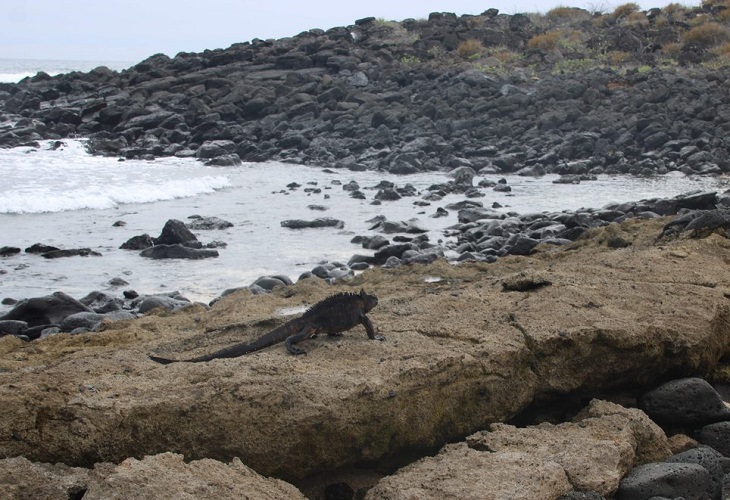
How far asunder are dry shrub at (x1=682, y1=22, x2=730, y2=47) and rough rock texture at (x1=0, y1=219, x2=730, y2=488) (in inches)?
1153

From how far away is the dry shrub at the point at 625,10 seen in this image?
39.3 m

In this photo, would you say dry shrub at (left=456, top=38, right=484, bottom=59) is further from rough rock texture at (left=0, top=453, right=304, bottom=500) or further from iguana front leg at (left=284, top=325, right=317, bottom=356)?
rough rock texture at (left=0, top=453, right=304, bottom=500)

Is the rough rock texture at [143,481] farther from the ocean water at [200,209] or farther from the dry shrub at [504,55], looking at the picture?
the dry shrub at [504,55]

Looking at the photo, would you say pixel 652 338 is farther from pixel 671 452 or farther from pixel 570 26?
pixel 570 26

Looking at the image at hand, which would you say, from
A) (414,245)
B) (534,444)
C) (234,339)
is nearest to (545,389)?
(534,444)

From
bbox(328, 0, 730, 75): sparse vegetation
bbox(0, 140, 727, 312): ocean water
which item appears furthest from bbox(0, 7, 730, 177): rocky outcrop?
bbox(0, 140, 727, 312): ocean water

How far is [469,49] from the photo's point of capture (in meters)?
34.7

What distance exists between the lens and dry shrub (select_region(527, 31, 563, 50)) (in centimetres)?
3494

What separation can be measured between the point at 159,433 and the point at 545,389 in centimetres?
206

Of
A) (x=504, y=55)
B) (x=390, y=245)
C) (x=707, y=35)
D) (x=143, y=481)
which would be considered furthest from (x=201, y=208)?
(x=707, y=35)

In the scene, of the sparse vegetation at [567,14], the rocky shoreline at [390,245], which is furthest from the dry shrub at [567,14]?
the rocky shoreline at [390,245]

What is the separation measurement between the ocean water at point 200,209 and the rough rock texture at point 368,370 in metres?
3.95

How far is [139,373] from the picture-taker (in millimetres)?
3992

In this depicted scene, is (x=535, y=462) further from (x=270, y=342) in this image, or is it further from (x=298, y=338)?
(x=270, y=342)
